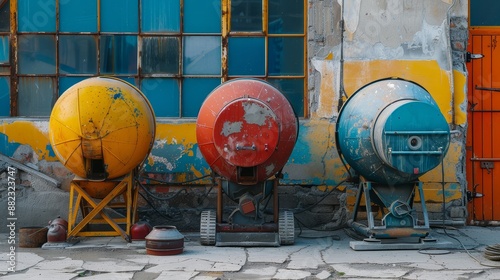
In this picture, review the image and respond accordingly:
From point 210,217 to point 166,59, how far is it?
2355 millimetres

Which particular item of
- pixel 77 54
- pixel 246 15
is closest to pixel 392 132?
pixel 246 15

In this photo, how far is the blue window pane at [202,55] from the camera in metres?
9.40

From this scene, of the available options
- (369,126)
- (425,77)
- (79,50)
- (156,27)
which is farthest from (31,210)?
(425,77)

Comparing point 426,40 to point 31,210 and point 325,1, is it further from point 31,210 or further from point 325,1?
point 31,210

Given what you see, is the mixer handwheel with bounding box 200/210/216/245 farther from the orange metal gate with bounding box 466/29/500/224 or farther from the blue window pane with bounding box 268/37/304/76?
the orange metal gate with bounding box 466/29/500/224

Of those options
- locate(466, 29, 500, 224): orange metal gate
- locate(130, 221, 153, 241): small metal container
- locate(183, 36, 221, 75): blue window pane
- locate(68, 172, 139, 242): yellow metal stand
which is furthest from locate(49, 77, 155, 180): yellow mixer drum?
locate(466, 29, 500, 224): orange metal gate

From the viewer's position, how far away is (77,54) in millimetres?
9414

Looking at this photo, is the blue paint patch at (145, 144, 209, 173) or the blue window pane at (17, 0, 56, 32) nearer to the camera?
the blue paint patch at (145, 144, 209, 173)

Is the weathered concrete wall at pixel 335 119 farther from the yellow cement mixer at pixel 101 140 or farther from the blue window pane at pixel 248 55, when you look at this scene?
the yellow cement mixer at pixel 101 140

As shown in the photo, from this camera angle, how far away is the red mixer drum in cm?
771

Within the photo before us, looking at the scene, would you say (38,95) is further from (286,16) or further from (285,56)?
(286,16)

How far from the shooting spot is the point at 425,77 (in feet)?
30.3

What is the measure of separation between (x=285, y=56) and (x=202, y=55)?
1029 millimetres

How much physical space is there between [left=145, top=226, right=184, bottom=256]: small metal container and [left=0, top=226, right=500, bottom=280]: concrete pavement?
0.08 m
